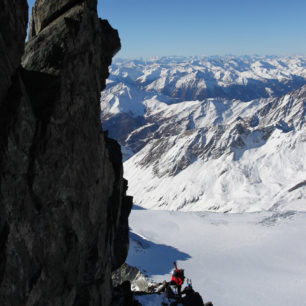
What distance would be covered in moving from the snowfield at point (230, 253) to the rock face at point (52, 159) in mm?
24375

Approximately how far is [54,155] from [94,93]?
368 centimetres

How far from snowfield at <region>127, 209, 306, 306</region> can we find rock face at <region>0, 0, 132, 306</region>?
24375mm

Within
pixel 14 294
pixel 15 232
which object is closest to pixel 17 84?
pixel 15 232

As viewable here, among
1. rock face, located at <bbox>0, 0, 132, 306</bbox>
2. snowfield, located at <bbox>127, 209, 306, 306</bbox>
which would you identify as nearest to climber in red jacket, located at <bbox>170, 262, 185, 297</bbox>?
rock face, located at <bbox>0, 0, 132, 306</bbox>

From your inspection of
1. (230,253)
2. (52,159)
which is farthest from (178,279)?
(230,253)

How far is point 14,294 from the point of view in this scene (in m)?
8.52

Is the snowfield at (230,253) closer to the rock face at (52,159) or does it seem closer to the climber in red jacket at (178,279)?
the climber in red jacket at (178,279)

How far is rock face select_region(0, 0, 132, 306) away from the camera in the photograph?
8344 millimetres

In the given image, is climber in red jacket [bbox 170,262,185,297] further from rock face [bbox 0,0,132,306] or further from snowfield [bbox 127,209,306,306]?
snowfield [bbox 127,209,306,306]

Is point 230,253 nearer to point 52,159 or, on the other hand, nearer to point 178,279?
point 178,279

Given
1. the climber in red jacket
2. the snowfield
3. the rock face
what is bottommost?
the snowfield

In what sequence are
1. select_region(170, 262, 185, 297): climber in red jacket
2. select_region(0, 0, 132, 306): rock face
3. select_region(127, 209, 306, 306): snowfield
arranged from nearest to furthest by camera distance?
select_region(0, 0, 132, 306): rock face
select_region(170, 262, 185, 297): climber in red jacket
select_region(127, 209, 306, 306): snowfield

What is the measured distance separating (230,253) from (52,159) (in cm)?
4250

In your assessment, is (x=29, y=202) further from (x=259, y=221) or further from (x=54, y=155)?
(x=259, y=221)
